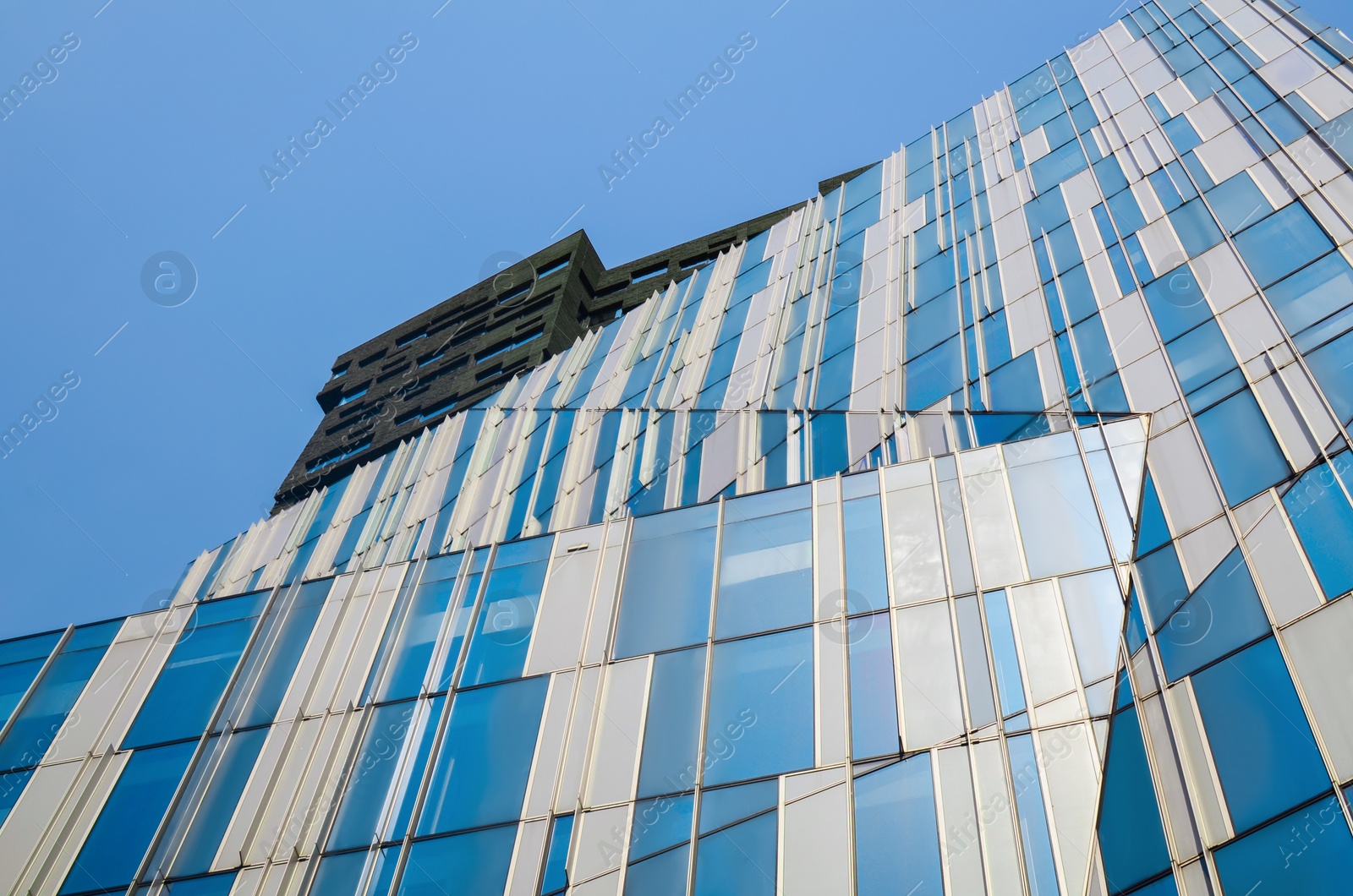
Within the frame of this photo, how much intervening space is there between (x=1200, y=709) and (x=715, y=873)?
6566 millimetres

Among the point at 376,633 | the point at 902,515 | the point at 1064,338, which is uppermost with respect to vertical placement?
the point at 376,633

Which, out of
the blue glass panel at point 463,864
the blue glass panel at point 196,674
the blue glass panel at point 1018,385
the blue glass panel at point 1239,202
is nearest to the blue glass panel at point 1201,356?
the blue glass panel at point 1018,385

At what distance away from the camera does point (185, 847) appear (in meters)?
16.8

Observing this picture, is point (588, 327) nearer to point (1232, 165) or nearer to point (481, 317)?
point (481, 317)

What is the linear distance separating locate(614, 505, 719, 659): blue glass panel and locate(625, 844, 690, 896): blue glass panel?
12.8ft

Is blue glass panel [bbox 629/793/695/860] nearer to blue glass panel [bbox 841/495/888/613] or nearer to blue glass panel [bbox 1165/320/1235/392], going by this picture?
blue glass panel [bbox 841/495/888/613]

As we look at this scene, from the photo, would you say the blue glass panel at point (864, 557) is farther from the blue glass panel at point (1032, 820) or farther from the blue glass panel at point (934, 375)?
the blue glass panel at point (934, 375)

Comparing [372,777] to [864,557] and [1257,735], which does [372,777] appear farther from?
[1257,735]

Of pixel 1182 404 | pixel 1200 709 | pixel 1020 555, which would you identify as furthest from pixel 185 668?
pixel 1182 404

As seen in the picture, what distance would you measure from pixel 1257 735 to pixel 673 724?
7867 mm

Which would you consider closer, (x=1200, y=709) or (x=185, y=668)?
(x=1200, y=709)

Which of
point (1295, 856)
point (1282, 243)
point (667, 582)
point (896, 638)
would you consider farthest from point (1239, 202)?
point (1295, 856)

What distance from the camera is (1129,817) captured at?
12438mm

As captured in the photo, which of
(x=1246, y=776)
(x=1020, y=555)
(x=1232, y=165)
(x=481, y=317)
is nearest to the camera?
(x=1246, y=776)
